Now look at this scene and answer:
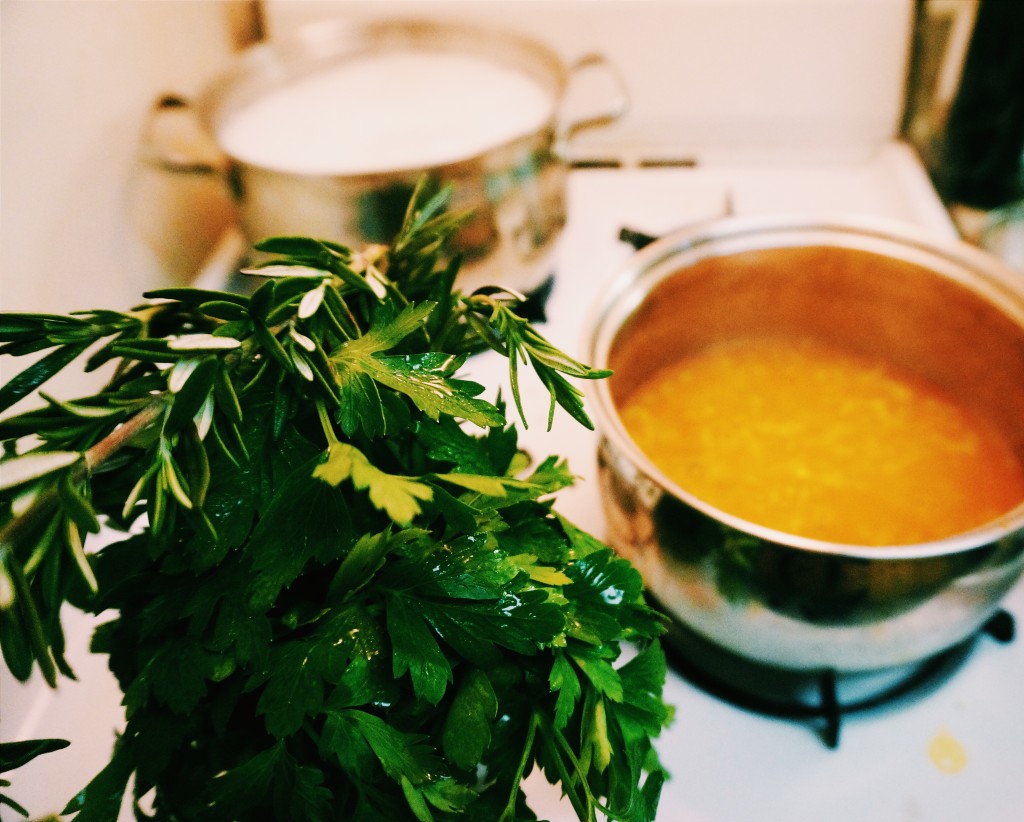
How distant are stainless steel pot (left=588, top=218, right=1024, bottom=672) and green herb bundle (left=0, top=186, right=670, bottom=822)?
0.13m

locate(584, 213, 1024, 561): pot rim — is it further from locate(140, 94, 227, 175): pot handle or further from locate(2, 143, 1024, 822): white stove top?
locate(140, 94, 227, 175): pot handle

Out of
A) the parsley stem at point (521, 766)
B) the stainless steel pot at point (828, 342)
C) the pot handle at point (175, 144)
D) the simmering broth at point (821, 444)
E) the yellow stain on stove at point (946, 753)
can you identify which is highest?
the pot handle at point (175, 144)

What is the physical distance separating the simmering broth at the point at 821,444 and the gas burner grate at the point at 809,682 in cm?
11

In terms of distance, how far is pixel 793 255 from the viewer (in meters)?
0.82

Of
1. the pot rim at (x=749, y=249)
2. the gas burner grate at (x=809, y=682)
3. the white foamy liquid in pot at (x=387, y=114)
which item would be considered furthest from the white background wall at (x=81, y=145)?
the gas burner grate at (x=809, y=682)

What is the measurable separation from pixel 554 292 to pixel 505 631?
0.67 metres

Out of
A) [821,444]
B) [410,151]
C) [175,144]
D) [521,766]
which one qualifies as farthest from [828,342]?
[175,144]

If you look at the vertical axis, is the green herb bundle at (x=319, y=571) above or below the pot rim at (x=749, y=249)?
above

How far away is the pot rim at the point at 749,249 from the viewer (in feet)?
1.92

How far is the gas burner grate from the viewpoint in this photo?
61cm

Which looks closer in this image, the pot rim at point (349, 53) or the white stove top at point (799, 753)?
the white stove top at point (799, 753)

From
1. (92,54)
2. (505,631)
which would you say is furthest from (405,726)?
(92,54)

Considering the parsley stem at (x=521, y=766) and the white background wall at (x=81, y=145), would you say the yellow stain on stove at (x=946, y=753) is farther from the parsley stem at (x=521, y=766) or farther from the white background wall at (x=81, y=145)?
the white background wall at (x=81, y=145)

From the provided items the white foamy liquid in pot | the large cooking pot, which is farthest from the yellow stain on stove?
the white foamy liquid in pot
